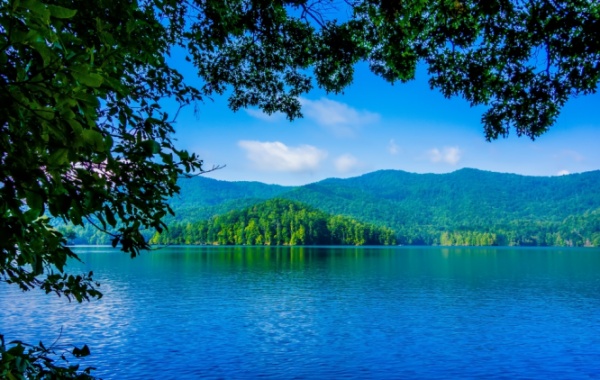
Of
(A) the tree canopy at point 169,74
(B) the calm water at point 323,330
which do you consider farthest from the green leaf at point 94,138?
(B) the calm water at point 323,330

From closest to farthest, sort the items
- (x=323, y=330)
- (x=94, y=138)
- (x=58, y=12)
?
1. (x=58, y=12)
2. (x=94, y=138)
3. (x=323, y=330)

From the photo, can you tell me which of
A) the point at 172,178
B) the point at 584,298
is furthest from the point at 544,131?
the point at 584,298

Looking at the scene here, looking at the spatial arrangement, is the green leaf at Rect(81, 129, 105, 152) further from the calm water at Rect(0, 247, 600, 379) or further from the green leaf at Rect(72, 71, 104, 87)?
the calm water at Rect(0, 247, 600, 379)

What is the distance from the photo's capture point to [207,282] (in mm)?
61812

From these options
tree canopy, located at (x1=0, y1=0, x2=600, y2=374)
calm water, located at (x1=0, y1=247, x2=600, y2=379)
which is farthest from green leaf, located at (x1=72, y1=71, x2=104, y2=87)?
calm water, located at (x1=0, y1=247, x2=600, y2=379)

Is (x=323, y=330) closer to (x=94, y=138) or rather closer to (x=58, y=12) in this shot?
(x=94, y=138)

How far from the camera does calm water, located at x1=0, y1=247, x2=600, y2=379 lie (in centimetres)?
2320

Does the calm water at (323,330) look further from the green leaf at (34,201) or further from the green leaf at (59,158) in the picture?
the green leaf at (59,158)

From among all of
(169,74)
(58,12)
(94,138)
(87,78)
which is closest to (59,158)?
(94,138)

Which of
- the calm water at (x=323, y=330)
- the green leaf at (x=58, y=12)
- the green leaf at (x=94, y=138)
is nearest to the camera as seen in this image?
the green leaf at (x=58, y=12)

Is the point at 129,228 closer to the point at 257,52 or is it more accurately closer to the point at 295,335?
the point at 257,52

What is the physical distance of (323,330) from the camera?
31469 mm

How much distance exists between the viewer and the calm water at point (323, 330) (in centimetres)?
2320

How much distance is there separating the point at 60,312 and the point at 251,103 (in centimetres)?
3324
